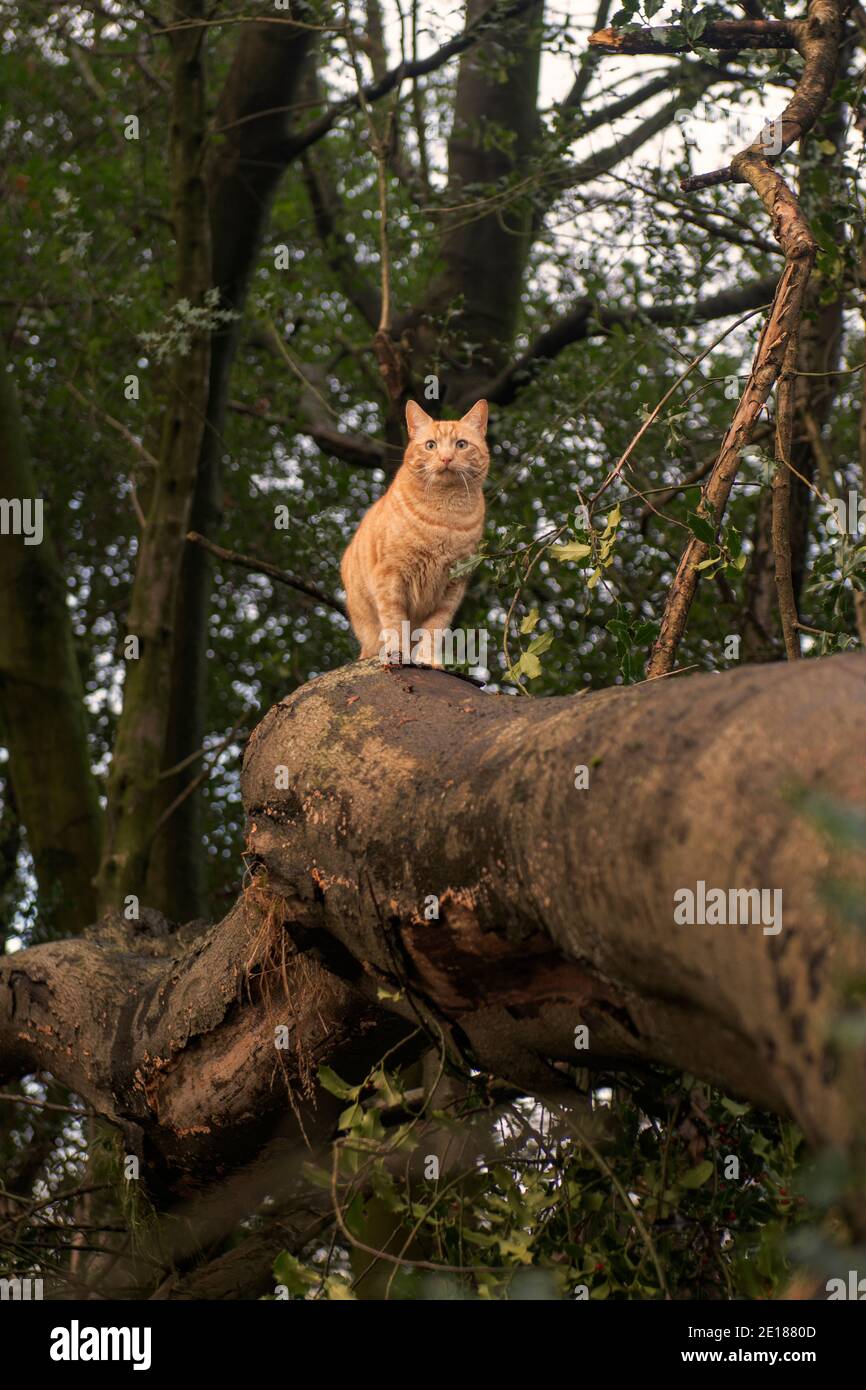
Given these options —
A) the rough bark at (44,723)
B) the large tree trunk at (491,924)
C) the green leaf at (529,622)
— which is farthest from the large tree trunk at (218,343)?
the green leaf at (529,622)

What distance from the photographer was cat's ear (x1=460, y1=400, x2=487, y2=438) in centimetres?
453

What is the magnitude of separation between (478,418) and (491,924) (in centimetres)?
285

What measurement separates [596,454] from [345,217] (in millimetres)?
2624

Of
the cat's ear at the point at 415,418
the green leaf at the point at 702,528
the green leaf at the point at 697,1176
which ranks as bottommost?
the green leaf at the point at 697,1176

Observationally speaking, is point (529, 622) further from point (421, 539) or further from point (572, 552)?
point (421, 539)

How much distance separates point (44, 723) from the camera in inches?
235

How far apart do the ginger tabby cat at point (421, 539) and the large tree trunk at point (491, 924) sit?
1094mm

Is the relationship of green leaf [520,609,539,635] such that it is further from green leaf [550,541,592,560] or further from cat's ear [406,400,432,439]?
cat's ear [406,400,432,439]

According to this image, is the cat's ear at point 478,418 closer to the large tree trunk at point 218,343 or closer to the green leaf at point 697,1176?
the large tree trunk at point 218,343

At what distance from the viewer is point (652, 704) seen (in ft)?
5.79

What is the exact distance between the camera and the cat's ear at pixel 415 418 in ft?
14.6

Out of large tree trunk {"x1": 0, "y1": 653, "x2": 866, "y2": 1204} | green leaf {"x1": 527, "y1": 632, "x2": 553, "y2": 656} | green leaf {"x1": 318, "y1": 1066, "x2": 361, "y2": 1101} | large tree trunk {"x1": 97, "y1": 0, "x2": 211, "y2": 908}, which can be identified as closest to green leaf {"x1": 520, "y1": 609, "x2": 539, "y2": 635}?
green leaf {"x1": 527, "y1": 632, "x2": 553, "y2": 656}

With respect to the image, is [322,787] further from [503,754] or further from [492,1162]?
[492,1162]
